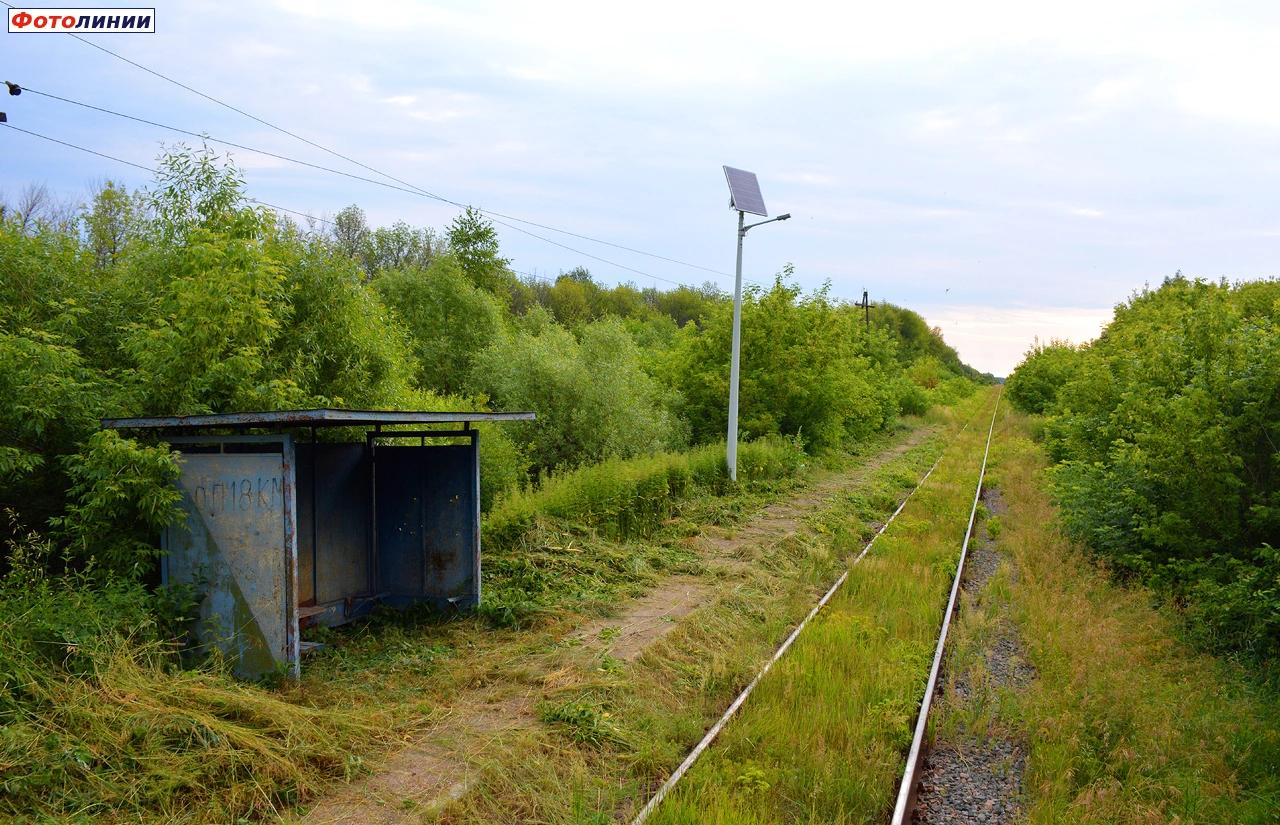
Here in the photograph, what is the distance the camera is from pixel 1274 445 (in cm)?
912

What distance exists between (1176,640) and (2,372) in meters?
11.5

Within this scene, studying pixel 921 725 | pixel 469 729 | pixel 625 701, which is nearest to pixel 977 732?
pixel 921 725

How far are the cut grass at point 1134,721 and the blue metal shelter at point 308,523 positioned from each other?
19.7 feet

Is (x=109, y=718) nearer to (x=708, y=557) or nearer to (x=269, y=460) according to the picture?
(x=269, y=460)

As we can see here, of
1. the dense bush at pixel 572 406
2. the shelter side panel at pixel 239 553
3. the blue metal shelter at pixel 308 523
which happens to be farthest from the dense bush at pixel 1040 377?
the shelter side panel at pixel 239 553

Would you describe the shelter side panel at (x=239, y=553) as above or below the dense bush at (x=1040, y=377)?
below

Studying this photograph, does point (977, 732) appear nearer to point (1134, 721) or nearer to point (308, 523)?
point (1134, 721)

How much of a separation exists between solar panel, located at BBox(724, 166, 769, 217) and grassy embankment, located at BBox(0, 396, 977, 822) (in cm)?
1126

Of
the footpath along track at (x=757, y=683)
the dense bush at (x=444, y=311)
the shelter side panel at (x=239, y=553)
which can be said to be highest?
the dense bush at (x=444, y=311)

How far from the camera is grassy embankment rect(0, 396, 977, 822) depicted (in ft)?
17.5

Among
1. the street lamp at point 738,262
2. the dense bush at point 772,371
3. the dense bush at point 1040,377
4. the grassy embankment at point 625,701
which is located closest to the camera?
the grassy embankment at point 625,701

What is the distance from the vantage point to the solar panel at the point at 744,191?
68.9 ft

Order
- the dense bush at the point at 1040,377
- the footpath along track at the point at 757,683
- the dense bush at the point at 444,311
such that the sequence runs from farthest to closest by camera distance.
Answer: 1. the dense bush at the point at 1040,377
2. the dense bush at the point at 444,311
3. the footpath along track at the point at 757,683

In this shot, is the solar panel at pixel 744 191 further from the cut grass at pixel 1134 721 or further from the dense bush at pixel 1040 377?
the dense bush at pixel 1040 377
